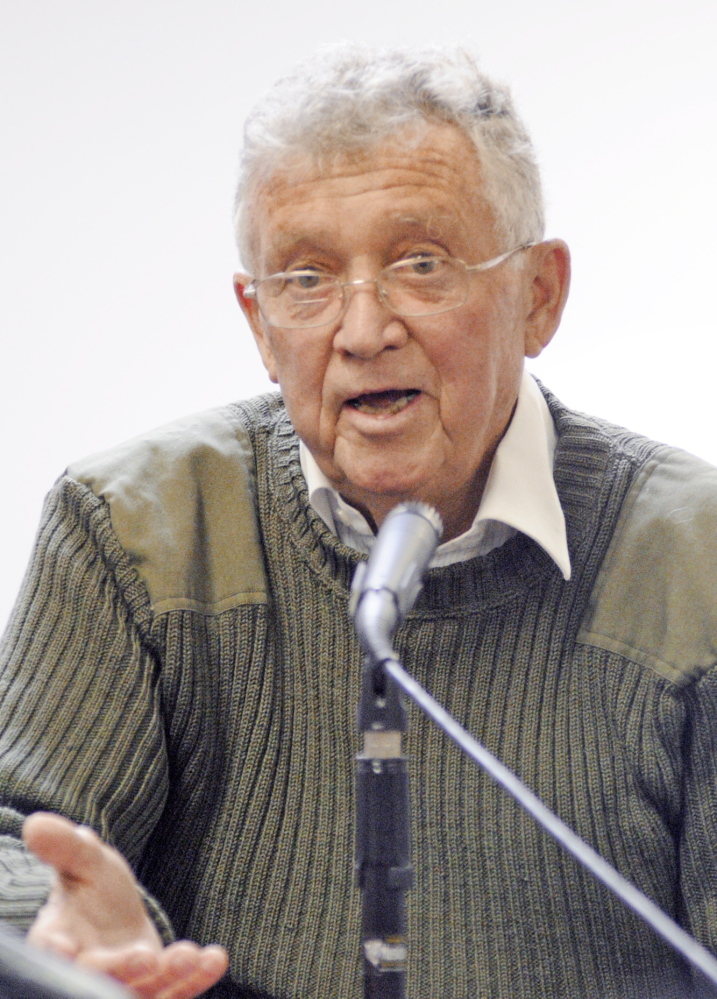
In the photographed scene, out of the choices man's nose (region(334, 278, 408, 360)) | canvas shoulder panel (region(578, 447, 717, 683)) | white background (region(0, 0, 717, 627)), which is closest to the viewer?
man's nose (region(334, 278, 408, 360))

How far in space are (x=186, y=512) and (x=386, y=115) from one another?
0.53m

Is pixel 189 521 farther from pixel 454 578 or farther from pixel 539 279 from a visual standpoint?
pixel 539 279

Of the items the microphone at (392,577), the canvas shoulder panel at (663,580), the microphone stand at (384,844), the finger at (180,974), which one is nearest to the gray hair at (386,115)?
the canvas shoulder panel at (663,580)

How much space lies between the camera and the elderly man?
4.33 feet

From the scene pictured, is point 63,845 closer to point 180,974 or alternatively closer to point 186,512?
point 180,974

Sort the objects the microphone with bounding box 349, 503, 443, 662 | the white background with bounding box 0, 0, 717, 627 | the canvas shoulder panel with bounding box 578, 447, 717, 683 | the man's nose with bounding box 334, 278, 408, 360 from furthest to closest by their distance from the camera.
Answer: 1. the white background with bounding box 0, 0, 717, 627
2. the canvas shoulder panel with bounding box 578, 447, 717, 683
3. the man's nose with bounding box 334, 278, 408, 360
4. the microphone with bounding box 349, 503, 443, 662

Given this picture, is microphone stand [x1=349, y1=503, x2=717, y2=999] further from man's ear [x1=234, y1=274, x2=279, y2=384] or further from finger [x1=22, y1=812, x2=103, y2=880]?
man's ear [x1=234, y1=274, x2=279, y2=384]

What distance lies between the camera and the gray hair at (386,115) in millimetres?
1303

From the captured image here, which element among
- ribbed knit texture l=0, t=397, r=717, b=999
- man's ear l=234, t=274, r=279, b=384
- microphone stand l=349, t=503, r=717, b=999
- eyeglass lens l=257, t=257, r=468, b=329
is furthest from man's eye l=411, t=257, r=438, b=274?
microphone stand l=349, t=503, r=717, b=999

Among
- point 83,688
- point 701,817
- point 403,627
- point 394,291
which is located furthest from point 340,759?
point 394,291

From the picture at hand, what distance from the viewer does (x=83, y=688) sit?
138cm

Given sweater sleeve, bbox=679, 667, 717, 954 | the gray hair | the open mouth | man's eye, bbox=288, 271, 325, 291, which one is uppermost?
the gray hair

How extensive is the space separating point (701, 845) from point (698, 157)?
1279 mm

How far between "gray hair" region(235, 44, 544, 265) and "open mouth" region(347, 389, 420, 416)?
0.22 m
